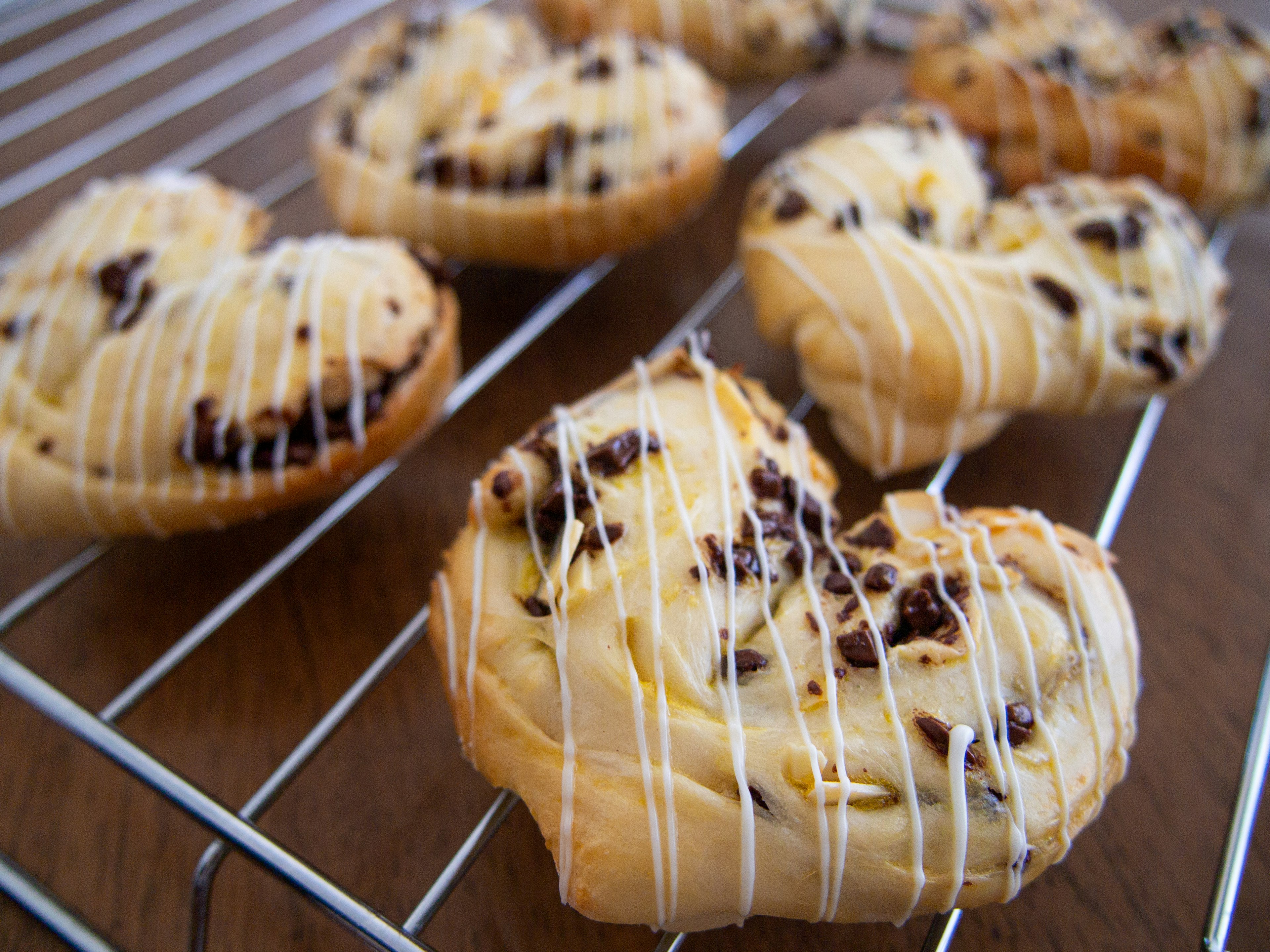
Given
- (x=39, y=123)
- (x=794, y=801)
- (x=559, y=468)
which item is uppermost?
(x=39, y=123)

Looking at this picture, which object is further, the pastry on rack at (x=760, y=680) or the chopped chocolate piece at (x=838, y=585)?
the chopped chocolate piece at (x=838, y=585)

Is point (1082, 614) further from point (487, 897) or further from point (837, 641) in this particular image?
point (487, 897)

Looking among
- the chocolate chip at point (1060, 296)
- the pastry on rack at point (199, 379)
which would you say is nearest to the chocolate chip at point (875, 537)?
the chocolate chip at point (1060, 296)

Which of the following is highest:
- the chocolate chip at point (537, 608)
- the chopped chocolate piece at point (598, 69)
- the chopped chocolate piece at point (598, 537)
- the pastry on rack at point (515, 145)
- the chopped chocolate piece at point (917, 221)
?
the chopped chocolate piece at point (598, 69)

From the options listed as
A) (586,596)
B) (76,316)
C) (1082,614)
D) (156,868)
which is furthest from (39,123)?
(1082,614)

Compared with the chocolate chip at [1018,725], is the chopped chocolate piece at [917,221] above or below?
above

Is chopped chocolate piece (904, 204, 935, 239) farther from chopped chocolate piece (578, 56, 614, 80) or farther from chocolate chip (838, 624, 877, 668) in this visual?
chocolate chip (838, 624, 877, 668)

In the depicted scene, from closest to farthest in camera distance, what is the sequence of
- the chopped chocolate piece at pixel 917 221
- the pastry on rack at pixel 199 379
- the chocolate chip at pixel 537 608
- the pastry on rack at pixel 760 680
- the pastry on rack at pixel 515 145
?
the pastry on rack at pixel 760 680
the chocolate chip at pixel 537 608
the pastry on rack at pixel 199 379
the chopped chocolate piece at pixel 917 221
the pastry on rack at pixel 515 145

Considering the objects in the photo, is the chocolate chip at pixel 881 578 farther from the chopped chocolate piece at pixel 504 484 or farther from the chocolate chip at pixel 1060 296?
the chocolate chip at pixel 1060 296
